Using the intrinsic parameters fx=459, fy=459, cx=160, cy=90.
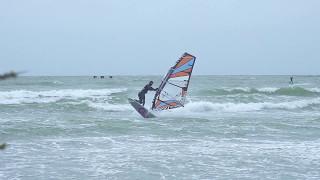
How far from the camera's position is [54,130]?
10.9 meters

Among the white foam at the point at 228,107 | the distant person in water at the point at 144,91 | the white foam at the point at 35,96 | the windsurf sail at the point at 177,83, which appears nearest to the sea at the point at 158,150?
the windsurf sail at the point at 177,83

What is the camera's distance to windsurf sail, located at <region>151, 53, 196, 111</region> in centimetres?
1334

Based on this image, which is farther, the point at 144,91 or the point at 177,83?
the point at 144,91

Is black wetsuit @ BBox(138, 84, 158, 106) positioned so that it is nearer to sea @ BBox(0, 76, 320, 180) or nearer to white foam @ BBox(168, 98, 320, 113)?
sea @ BBox(0, 76, 320, 180)

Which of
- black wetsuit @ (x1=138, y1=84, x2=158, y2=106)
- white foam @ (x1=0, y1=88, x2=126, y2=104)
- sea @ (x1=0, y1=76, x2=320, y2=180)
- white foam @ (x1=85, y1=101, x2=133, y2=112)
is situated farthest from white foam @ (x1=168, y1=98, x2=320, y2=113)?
white foam @ (x1=0, y1=88, x2=126, y2=104)

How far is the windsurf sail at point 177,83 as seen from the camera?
13.3m

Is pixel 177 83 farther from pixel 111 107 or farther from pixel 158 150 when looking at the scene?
pixel 111 107

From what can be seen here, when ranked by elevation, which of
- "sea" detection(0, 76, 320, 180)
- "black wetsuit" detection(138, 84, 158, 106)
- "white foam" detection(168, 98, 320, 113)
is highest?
"black wetsuit" detection(138, 84, 158, 106)

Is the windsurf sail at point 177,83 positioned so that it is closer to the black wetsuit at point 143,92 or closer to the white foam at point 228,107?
the black wetsuit at point 143,92

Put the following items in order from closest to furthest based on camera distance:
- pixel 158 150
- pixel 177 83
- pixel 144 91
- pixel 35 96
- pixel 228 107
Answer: pixel 158 150 → pixel 177 83 → pixel 144 91 → pixel 228 107 → pixel 35 96

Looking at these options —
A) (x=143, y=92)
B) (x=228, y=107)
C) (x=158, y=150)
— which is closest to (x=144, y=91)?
(x=143, y=92)

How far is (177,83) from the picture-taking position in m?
13.5

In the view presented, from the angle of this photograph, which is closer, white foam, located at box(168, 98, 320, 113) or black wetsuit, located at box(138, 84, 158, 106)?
black wetsuit, located at box(138, 84, 158, 106)

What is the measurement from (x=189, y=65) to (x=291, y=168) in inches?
279
